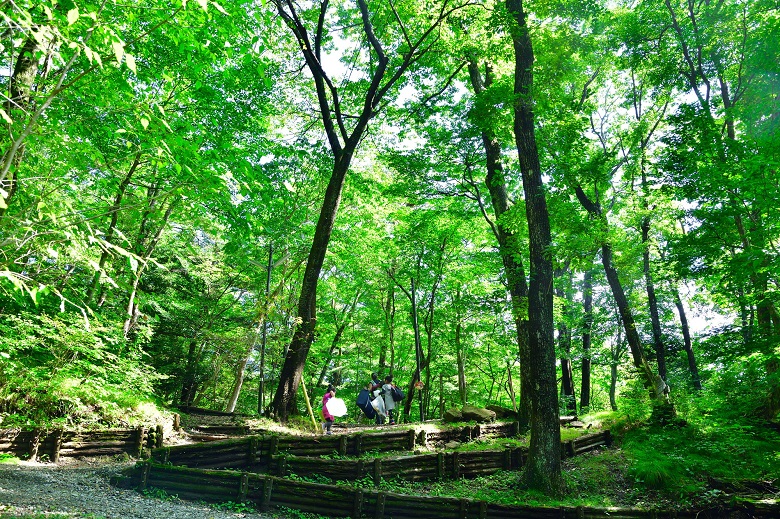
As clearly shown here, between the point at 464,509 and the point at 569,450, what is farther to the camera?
the point at 569,450

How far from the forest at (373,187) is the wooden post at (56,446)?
11.8 inches

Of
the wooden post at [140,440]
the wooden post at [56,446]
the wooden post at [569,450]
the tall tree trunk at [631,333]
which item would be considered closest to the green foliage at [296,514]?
the wooden post at [140,440]

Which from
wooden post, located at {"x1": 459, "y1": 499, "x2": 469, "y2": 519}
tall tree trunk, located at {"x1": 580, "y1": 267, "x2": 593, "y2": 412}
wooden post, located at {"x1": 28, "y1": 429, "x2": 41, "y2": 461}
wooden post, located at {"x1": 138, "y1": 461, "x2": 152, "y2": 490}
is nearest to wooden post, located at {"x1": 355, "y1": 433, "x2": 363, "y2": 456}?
wooden post, located at {"x1": 459, "y1": 499, "x2": 469, "y2": 519}

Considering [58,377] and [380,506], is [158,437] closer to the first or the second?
[58,377]

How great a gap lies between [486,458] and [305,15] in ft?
43.9

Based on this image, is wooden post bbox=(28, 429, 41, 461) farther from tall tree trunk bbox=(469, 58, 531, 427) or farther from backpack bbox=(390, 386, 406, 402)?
tall tree trunk bbox=(469, 58, 531, 427)

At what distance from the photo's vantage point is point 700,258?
35.5 feet

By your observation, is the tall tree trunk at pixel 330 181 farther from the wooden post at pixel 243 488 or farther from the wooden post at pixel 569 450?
the wooden post at pixel 569 450

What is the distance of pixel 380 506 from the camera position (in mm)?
6781

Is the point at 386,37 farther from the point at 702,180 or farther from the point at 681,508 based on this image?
the point at 681,508

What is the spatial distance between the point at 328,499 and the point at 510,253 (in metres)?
6.99

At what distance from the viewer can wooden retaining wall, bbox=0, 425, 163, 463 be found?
782 cm

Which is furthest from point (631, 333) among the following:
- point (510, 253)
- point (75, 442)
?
point (75, 442)

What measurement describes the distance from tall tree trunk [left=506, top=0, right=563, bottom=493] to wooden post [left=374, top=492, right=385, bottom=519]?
3.33 metres
